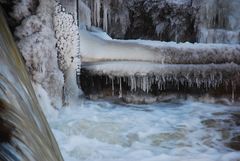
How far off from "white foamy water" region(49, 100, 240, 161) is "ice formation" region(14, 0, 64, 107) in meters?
0.40

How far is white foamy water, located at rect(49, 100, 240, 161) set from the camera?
3.25 meters

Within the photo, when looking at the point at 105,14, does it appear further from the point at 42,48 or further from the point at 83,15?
the point at 42,48

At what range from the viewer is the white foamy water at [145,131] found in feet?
10.7

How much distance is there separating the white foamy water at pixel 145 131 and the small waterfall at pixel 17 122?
1.26 metres

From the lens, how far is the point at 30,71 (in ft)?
14.3

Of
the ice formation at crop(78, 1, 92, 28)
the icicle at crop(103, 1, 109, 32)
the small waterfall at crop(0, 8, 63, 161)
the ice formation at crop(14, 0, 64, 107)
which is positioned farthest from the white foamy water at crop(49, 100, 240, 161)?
the icicle at crop(103, 1, 109, 32)

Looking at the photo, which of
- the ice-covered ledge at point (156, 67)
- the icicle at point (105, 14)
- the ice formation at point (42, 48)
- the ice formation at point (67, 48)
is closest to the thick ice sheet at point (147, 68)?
the ice-covered ledge at point (156, 67)

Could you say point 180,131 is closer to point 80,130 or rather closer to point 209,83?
point 80,130

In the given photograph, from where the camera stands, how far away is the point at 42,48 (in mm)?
4434

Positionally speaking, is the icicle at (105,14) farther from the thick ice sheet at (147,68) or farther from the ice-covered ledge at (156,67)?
the thick ice sheet at (147,68)

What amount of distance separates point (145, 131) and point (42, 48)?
1.56 m

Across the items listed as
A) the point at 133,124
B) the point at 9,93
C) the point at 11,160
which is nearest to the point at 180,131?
the point at 133,124

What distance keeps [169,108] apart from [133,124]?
989 mm

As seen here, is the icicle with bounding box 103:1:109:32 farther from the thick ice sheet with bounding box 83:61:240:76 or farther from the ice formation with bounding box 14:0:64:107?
the ice formation with bounding box 14:0:64:107
